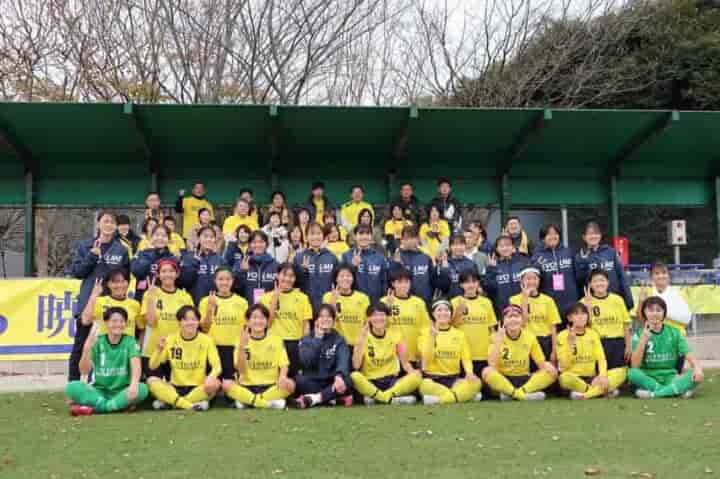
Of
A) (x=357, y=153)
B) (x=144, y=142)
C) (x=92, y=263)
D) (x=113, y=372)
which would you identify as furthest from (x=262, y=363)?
(x=357, y=153)

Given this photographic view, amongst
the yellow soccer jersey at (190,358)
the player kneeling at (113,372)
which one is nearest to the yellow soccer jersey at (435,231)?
the yellow soccer jersey at (190,358)

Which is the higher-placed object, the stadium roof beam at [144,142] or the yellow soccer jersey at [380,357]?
the stadium roof beam at [144,142]

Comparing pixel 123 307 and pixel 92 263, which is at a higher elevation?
pixel 92 263

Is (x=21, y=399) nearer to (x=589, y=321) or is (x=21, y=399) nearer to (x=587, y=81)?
(x=589, y=321)

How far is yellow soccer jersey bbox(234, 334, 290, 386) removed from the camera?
7188 mm

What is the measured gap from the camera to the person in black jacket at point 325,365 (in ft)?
23.5

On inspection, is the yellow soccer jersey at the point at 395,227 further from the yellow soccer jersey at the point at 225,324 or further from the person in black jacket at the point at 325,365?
the yellow soccer jersey at the point at 225,324

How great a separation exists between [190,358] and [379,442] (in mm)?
2611

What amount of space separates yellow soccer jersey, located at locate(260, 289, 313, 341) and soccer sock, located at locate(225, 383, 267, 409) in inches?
31.6

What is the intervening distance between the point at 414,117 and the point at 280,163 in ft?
8.37

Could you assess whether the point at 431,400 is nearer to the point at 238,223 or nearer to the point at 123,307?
the point at 123,307

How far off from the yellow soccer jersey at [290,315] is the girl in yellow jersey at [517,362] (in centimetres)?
190

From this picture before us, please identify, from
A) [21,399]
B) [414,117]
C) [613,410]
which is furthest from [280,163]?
[613,410]

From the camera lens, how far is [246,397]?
7012 mm
